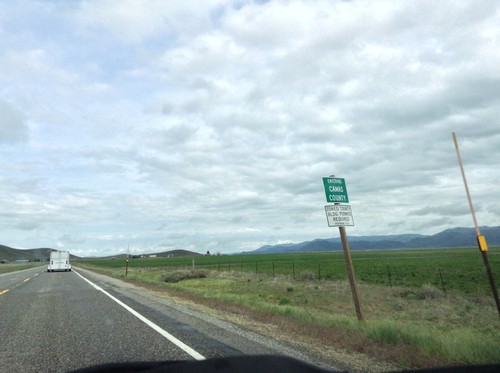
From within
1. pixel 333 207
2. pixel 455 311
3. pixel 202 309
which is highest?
pixel 333 207

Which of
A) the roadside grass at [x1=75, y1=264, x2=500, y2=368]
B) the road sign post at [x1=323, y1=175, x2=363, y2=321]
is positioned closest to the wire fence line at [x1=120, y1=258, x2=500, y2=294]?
the roadside grass at [x1=75, y1=264, x2=500, y2=368]

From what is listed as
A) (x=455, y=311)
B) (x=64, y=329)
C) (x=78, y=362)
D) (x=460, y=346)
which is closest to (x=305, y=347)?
(x=460, y=346)

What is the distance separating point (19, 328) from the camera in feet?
29.7

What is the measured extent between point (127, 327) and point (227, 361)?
5.39 metres

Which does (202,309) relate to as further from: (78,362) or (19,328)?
(78,362)

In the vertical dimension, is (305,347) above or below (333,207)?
below

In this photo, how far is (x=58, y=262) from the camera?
161ft

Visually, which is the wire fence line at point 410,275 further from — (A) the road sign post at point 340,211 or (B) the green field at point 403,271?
(A) the road sign post at point 340,211

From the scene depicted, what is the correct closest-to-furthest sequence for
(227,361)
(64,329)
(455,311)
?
(227,361), (64,329), (455,311)

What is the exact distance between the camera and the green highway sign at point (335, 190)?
10375mm

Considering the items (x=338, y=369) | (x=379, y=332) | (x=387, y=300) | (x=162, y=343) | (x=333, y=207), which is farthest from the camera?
(x=387, y=300)

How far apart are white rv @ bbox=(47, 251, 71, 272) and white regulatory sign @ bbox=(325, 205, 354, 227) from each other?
1837 inches

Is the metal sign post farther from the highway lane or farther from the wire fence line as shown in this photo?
the wire fence line

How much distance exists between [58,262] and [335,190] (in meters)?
47.7
